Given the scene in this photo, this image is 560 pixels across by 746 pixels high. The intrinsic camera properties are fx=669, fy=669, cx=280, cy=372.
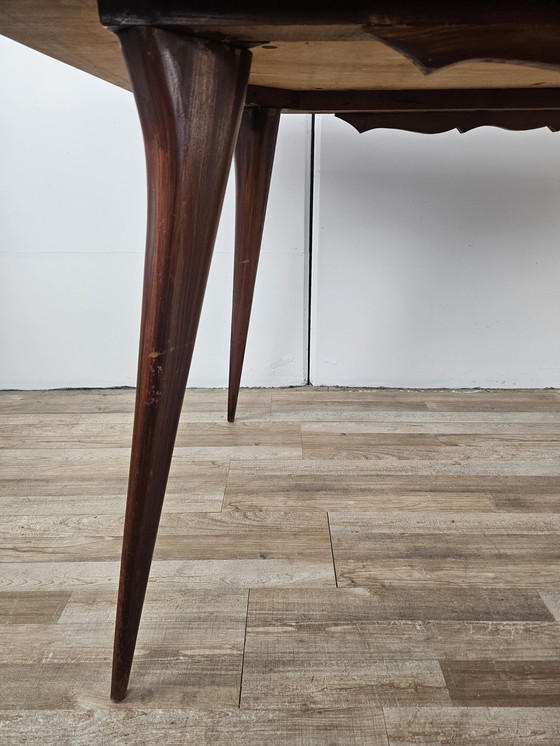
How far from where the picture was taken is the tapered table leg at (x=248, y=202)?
3.01ft

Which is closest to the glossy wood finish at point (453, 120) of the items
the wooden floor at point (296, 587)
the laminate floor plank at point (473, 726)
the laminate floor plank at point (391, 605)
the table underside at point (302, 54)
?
the table underside at point (302, 54)

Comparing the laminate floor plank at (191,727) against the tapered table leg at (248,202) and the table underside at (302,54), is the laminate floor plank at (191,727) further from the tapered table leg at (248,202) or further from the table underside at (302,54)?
the tapered table leg at (248,202)

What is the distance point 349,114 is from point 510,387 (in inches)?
25.2

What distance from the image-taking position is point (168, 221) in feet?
1.42

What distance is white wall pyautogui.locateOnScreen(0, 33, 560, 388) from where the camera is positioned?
1.21 m

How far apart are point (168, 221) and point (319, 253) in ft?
2.76

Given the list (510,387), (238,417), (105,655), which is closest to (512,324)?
(510,387)

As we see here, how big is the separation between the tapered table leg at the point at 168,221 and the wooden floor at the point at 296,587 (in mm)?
76

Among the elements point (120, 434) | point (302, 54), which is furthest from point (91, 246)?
point (302, 54)

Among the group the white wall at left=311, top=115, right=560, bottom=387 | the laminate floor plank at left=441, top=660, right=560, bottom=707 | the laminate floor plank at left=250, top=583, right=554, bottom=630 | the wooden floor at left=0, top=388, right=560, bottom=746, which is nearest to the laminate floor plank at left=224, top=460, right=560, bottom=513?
the wooden floor at left=0, top=388, right=560, bottom=746

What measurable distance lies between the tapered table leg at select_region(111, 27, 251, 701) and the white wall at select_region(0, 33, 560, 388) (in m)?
0.80

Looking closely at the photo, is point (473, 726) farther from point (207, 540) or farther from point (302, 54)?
point (302, 54)

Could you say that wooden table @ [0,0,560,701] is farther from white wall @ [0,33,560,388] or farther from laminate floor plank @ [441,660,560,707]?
white wall @ [0,33,560,388]

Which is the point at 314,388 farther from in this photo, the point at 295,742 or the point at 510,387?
the point at 295,742
